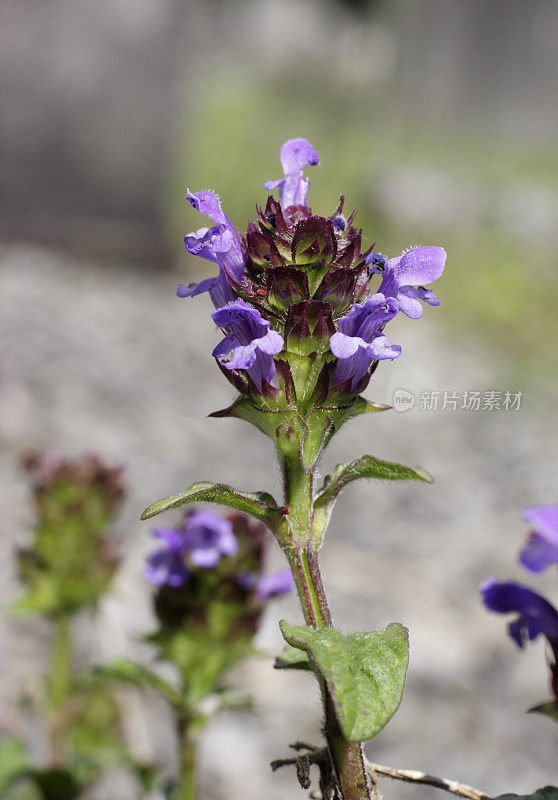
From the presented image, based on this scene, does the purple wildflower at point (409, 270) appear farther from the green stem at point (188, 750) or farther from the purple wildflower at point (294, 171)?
the green stem at point (188, 750)

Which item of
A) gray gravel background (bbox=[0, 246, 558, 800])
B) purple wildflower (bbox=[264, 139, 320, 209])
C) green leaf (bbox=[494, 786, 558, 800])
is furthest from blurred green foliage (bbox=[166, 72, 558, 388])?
green leaf (bbox=[494, 786, 558, 800])

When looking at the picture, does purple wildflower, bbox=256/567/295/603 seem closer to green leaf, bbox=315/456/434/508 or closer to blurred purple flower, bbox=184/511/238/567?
blurred purple flower, bbox=184/511/238/567

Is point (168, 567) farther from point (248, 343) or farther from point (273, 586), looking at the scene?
point (248, 343)

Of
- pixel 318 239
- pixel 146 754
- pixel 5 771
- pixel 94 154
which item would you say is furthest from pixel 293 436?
pixel 94 154

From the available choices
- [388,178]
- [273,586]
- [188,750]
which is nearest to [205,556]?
[273,586]

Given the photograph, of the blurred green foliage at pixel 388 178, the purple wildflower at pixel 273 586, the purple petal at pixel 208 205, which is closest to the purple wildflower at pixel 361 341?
the purple petal at pixel 208 205

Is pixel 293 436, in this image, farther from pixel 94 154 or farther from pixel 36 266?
pixel 94 154
